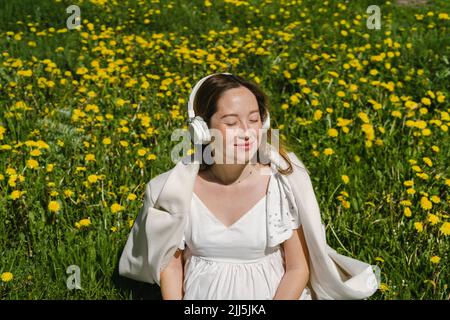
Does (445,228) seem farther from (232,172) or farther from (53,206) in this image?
(53,206)

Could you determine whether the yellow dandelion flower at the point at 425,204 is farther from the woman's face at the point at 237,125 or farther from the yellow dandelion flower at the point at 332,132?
the woman's face at the point at 237,125

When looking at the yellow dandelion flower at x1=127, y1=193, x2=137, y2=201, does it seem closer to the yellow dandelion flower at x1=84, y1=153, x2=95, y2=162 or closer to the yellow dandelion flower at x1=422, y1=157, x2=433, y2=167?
the yellow dandelion flower at x1=84, y1=153, x2=95, y2=162

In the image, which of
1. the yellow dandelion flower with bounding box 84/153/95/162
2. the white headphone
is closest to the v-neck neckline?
the white headphone

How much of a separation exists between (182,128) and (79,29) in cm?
234

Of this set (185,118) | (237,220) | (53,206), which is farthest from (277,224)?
(185,118)

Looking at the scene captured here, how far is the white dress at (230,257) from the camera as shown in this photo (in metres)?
2.53

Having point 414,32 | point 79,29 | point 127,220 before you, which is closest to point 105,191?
point 127,220

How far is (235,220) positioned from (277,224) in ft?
0.57

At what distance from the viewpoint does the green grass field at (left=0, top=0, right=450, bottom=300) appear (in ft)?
10.1

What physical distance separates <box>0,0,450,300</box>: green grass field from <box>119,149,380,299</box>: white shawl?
32cm

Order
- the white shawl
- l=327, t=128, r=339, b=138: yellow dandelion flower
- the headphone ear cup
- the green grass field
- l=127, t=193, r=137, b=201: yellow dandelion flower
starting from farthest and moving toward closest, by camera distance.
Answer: l=327, t=128, r=339, b=138: yellow dandelion flower, l=127, t=193, r=137, b=201: yellow dandelion flower, the green grass field, the white shawl, the headphone ear cup

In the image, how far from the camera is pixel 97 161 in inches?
146
